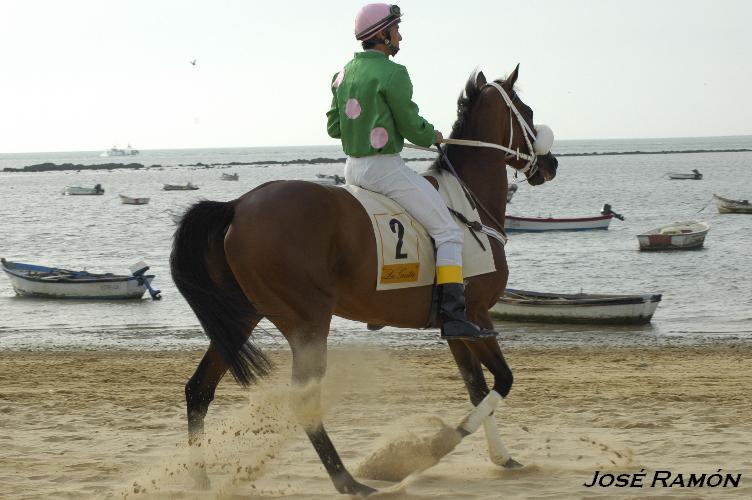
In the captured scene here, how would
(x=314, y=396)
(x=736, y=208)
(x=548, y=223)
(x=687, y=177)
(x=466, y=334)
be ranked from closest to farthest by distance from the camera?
(x=314, y=396) → (x=466, y=334) → (x=548, y=223) → (x=736, y=208) → (x=687, y=177)

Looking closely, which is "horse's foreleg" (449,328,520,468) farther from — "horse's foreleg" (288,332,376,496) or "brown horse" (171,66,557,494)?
"horse's foreleg" (288,332,376,496)

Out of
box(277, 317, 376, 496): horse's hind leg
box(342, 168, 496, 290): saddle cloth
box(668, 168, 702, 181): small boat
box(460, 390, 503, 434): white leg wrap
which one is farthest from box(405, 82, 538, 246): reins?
box(668, 168, 702, 181): small boat

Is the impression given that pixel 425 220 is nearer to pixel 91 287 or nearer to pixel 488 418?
pixel 488 418

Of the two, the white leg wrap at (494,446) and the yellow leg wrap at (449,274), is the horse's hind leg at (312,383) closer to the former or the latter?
the yellow leg wrap at (449,274)

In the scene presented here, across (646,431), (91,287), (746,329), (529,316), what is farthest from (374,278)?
(91,287)

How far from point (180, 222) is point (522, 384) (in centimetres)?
612

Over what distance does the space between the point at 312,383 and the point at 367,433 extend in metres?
2.17

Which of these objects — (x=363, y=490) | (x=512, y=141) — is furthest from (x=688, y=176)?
(x=363, y=490)

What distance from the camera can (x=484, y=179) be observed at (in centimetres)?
742

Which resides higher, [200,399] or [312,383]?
[312,383]

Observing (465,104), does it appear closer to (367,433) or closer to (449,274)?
(449,274)

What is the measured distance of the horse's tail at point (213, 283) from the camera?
6.13m

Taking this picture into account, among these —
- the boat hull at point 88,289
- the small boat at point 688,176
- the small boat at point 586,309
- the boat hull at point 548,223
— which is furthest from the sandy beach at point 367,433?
the small boat at point 688,176

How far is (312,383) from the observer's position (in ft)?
20.0
